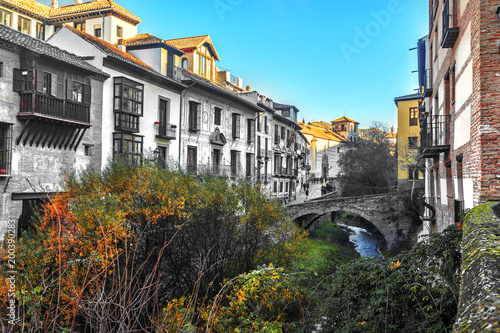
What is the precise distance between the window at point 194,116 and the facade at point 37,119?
7835 millimetres

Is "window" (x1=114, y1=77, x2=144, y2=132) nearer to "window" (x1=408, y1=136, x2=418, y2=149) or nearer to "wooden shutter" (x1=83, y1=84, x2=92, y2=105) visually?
"wooden shutter" (x1=83, y1=84, x2=92, y2=105)

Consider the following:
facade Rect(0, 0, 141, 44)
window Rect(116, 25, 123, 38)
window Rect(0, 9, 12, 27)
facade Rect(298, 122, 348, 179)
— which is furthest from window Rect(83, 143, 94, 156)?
facade Rect(298, 122, 348, 179)

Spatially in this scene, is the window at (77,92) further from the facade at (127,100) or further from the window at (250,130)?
the window at (250,130)

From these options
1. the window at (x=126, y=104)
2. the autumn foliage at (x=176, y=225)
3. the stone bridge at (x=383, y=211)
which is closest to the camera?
the autumn foliage at (x=176, y=225)

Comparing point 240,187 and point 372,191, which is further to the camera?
point 372,191

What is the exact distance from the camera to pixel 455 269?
4.92 metres

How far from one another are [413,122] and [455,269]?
A: 33.1 metres

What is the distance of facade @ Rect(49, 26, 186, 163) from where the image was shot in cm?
1828

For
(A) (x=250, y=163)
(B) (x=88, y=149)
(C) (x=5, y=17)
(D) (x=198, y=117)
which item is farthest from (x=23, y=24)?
(A) (x=250, y=163)

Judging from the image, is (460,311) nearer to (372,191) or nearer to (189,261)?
(189,261)

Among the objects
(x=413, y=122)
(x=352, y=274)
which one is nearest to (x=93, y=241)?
(x=352, y=274)

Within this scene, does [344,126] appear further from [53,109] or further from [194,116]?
[53,109]

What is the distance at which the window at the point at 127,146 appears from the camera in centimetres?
1834

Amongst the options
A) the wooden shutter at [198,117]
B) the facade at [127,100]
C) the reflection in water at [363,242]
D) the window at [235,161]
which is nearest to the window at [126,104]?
the facade at [127,100]
